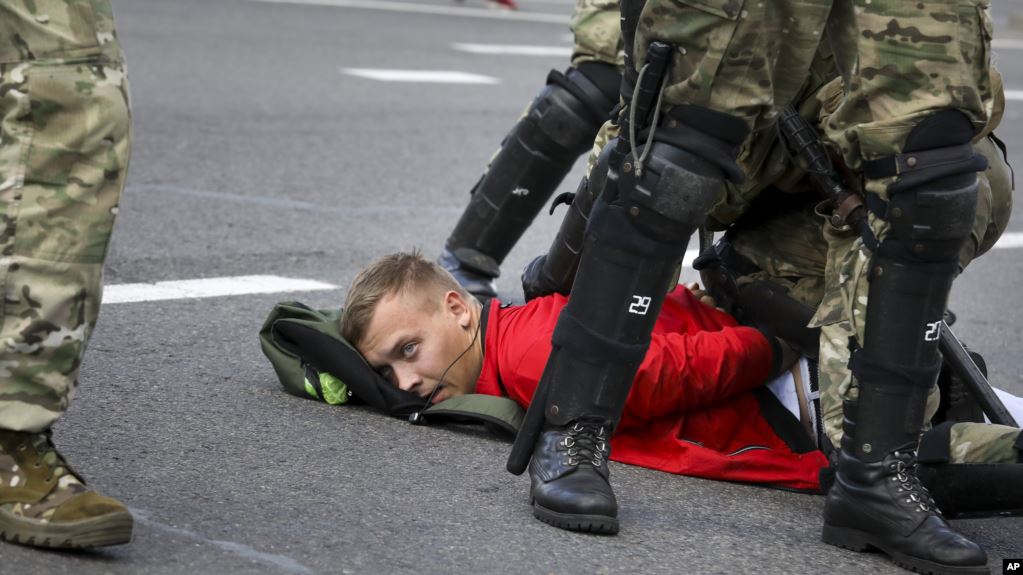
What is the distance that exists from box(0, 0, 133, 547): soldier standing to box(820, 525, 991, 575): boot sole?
1.31 meters

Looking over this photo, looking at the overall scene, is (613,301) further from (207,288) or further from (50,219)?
(207,288)

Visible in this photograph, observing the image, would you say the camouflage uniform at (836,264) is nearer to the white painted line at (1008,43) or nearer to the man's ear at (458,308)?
the man's ear at (458,308)

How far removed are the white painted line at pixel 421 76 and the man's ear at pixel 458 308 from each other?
6.27 m

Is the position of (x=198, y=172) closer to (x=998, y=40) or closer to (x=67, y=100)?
(x=67, y=100)

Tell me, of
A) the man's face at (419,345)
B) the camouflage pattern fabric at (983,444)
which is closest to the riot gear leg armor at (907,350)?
the camouflage pattern fabric at (983,444)

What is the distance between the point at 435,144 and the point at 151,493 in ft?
16.6

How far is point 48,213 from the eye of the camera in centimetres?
270

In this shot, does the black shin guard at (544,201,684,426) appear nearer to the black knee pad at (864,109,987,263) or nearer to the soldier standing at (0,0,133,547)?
the black knee pad at (864,109,987,263)

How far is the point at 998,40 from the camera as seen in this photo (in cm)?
1633

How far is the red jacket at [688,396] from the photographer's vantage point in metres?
3.57

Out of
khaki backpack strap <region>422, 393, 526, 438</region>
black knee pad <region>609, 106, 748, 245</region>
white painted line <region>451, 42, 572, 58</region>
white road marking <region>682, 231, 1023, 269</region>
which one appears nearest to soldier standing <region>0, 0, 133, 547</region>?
black knee pad <region>609, 106, 748, 245</region>

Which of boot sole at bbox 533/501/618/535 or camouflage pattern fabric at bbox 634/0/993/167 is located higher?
camouflage pattern fabric at bbox 634/0/993/167

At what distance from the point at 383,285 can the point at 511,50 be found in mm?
8792

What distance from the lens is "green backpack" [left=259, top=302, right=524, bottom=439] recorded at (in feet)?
12.0
